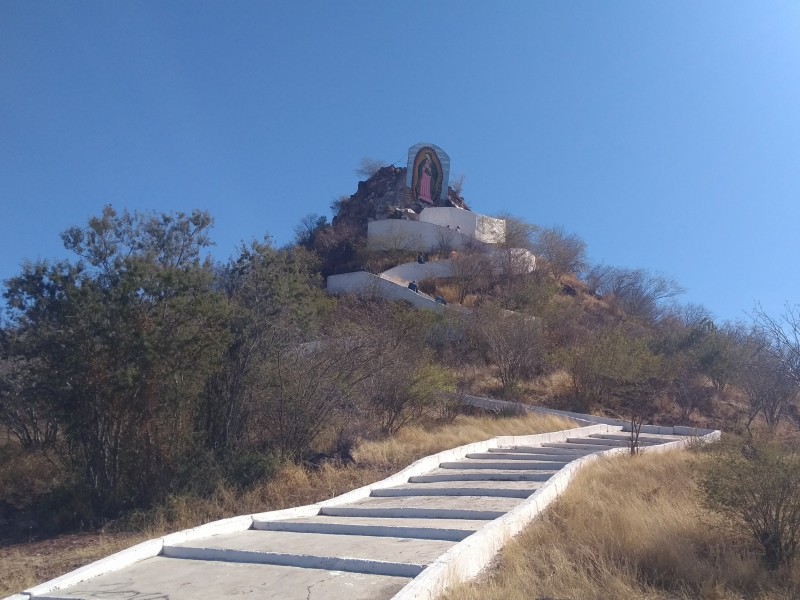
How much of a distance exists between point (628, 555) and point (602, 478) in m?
3.94

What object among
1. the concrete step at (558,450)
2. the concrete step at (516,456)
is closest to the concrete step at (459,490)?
the concrete step at (516,456)

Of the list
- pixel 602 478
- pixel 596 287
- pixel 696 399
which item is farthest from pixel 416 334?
pixel 596 287

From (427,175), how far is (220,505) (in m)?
41.2

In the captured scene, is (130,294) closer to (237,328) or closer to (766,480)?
(237,328)

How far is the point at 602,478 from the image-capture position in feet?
35.0

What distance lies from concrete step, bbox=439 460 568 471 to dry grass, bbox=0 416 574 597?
0.90 meters

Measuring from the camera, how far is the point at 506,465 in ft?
41.3

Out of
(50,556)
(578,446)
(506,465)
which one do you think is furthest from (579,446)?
(50,556)

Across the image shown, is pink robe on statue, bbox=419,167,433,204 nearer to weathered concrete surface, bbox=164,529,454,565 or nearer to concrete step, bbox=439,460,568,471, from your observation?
concrete step, bbox=439,460,568,471

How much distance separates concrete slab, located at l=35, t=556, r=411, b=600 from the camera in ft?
19.4

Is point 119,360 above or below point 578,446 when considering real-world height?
above

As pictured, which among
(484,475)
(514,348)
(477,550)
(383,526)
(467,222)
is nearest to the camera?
(477,550)

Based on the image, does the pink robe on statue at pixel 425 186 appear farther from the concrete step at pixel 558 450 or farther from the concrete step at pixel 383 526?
the concrete step at pixel 383 526

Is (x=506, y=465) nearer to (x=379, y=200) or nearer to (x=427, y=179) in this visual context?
(x=427, y=179)
